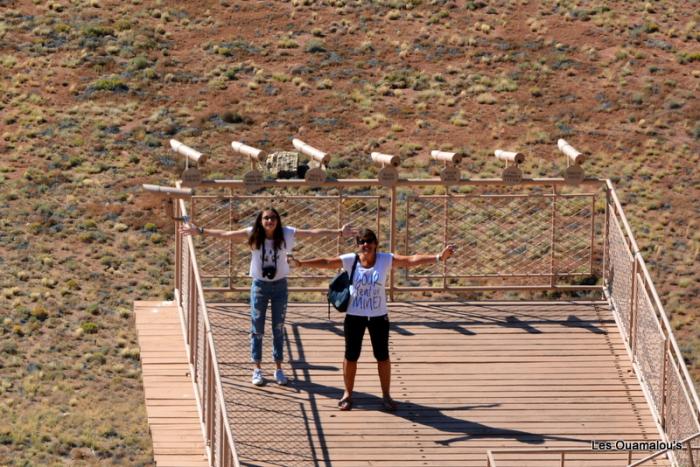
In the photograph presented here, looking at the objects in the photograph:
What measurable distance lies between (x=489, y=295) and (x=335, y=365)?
19.3 m

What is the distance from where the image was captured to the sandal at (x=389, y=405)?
43.3ft

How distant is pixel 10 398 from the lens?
96.0 feet

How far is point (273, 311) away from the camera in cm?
1345

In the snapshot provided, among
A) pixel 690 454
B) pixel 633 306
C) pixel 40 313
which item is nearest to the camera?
pixel 690 454

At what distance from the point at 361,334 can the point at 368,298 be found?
31 cm

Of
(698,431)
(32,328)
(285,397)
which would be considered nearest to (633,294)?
(698,431)

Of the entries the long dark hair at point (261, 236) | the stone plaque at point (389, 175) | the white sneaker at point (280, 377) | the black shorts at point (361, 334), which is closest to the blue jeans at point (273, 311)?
the white sneaker at point (280, 377)

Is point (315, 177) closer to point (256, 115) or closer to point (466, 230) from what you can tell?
point (466, 230)

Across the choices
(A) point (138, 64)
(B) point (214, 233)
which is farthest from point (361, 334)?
(A) point (138, 64)

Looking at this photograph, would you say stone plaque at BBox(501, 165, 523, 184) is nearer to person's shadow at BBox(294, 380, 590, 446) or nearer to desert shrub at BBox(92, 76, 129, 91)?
person's shadow at BBox(294, 380, 590, 446)

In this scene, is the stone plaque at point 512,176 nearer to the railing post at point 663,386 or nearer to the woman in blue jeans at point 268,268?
the woman in blue jeans at point 268,268

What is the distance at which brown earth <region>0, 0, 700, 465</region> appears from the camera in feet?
108

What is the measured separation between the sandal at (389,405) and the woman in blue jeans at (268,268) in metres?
0.91

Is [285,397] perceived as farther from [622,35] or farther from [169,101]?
[622,35]
